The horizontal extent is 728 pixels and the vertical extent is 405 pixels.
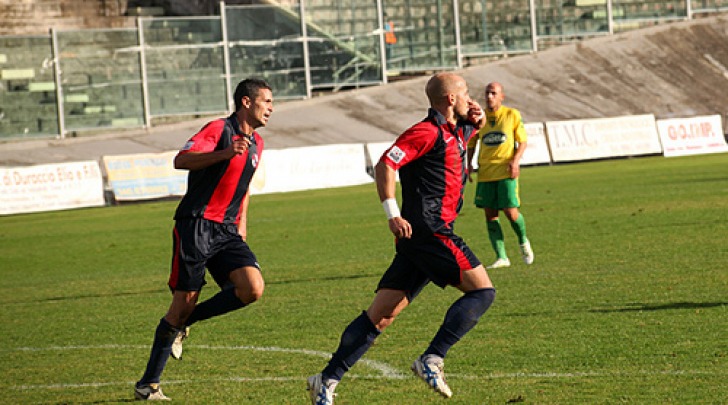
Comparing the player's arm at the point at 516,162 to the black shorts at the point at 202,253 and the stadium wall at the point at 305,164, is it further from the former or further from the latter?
the stadium wall at the point at 305,164

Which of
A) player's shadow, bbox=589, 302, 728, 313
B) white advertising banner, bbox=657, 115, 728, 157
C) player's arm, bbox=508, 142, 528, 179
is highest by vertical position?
player's arm, bbox=508, 142, 528, 179

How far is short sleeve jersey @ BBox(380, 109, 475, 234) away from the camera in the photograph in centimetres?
798

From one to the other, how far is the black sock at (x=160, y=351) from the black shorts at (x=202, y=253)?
268mm

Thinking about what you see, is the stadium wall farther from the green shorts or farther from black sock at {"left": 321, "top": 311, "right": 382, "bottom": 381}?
black sock at {"left": 321, "top": 311, "right": 382, "bottom": 381}

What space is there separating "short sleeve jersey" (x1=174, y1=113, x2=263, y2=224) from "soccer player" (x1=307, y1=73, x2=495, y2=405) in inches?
50.8

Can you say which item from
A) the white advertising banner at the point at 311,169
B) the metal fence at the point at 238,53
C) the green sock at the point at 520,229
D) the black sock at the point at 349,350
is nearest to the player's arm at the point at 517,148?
the green sock at the point at 520,229

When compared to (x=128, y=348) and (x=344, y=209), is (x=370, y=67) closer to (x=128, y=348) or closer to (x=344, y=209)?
(x=344, y=209)

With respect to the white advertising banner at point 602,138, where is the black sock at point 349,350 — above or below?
above

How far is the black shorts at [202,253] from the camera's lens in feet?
28.6

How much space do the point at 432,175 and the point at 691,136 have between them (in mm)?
36958

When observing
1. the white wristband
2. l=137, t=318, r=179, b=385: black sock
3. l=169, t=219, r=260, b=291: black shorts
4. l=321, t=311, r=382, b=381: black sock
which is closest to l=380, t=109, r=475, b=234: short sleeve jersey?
the white wristband

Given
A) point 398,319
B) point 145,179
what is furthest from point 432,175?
point 145,179

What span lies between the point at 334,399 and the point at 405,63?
4445 cm

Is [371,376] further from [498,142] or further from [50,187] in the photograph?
[50,187]
